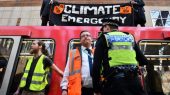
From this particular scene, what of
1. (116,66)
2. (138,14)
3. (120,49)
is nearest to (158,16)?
(138,14)

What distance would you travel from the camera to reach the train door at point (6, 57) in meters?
4.99

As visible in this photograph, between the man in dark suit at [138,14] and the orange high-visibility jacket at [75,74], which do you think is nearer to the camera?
the orange high-visibility jacket at [75,74]

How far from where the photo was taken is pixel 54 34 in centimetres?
533

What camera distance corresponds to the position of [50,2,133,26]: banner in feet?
19.3

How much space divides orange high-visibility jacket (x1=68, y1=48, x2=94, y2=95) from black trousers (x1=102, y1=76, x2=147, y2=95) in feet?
2.06

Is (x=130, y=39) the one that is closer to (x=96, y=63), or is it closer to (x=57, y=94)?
(x=96, y=63)

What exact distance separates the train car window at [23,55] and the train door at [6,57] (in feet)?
0.33

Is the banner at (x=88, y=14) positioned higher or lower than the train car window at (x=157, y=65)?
higher

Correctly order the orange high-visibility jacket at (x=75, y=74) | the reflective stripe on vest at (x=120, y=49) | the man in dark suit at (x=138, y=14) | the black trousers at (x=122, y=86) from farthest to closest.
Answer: the man in dark suit at (x=138, y=14), the orange high-visibility jacket at (x=75, y=74), the reflective stripe on vest at (x=120, y=49), the black trousers at (x=122, y=86)

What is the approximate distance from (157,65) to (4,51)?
2538 millimetres

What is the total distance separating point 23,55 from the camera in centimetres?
523

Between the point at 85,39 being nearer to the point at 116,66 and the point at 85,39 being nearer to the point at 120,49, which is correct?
the point at 120,49

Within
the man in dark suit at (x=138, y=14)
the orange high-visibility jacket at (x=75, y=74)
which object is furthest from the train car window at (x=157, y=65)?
the orange high-visibility jacket at (x=75, y=74)

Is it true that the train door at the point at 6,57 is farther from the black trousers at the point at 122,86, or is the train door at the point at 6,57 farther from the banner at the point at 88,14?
the black trousers at the point at 122,86
